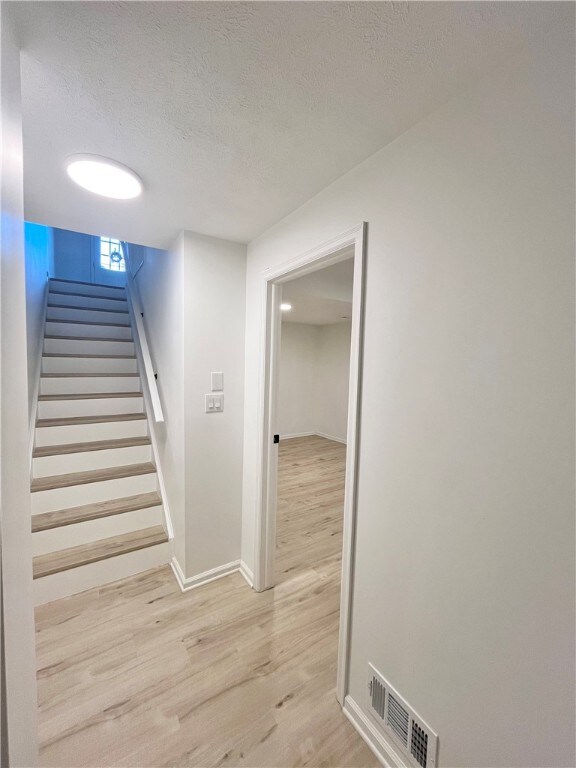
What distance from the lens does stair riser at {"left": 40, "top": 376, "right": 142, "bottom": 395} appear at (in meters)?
2.76

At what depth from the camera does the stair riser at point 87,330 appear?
127 inches

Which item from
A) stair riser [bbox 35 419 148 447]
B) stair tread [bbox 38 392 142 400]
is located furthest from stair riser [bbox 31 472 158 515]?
stair tread [bbox 38 392 142 400]

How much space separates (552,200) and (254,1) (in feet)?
2.66

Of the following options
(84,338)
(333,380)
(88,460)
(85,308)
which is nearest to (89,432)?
(88,460)

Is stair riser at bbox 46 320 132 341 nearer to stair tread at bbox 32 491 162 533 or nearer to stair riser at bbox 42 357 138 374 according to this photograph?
stair riser at bbox 42 357 138 374

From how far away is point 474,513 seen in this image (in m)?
0.88

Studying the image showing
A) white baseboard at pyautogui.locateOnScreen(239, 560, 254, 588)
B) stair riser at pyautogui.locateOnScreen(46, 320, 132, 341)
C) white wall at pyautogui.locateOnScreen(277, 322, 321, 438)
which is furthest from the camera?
white wall at pyautogui.locateOnScreen(277, 322, 321, 438)

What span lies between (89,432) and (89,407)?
285 millimetres

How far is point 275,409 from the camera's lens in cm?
199

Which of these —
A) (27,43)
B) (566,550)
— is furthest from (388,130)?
(566,550)

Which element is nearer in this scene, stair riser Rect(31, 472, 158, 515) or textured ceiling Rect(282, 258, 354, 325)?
stair riser Rect(31, 472, 158, 515)

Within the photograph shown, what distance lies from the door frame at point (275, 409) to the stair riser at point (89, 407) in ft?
5.27

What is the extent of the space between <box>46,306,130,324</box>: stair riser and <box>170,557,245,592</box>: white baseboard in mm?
2842

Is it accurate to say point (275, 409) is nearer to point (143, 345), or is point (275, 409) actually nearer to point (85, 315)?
point (143, 345)
